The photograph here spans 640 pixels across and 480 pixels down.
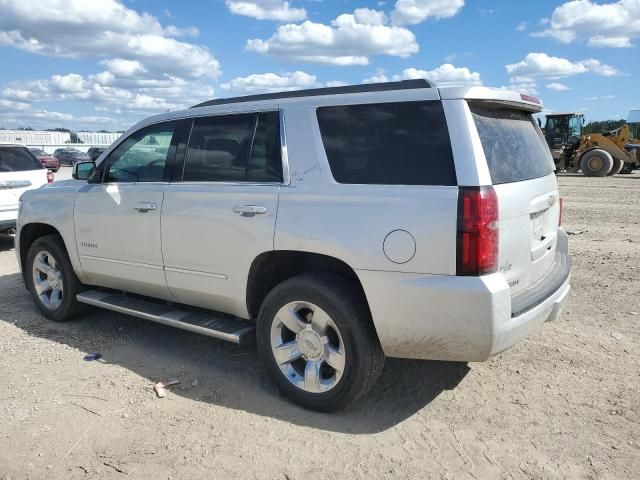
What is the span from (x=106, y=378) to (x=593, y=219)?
33.6 ft

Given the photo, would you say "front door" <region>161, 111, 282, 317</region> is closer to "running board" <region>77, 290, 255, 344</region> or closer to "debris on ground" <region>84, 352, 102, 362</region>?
"running board" <region>77, 290, 255, 344</region>

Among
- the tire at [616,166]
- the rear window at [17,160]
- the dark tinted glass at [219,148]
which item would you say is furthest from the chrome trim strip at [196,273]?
the tire at [616,166]

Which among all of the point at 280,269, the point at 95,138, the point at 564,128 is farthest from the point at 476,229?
the point at 95,138

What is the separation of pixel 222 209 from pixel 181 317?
0.99 m

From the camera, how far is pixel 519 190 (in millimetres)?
3143

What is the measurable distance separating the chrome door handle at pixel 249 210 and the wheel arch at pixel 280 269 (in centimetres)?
27

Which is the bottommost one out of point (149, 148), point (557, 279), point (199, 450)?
point (199, 450)

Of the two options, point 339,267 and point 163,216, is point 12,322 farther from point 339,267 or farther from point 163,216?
point 339,267

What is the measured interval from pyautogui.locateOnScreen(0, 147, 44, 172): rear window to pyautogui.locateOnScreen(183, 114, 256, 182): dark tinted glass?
6.15 meters

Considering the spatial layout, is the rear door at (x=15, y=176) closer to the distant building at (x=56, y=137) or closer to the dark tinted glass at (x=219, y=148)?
the dark tinted glass at (x=219, y=148)

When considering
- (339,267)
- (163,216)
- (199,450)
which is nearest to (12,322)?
(163,216)

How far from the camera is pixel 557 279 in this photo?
3641 millimetres

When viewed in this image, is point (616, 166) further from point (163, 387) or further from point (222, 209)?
point (163, 387)

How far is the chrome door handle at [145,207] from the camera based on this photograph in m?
4.18
